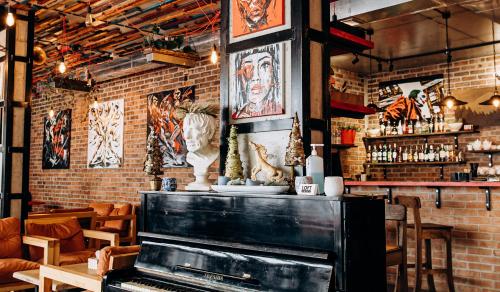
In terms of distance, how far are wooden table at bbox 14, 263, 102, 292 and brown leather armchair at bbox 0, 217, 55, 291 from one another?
715 millimetres

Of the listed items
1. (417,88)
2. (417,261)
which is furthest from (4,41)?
(417,88)

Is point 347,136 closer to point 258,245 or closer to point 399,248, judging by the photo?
point 399,248

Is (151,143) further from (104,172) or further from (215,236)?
(104,172)

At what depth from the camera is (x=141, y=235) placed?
3504mm

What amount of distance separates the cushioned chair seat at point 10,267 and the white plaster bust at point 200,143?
2582 mm

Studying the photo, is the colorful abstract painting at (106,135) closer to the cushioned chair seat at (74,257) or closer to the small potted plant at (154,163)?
the cushioned chair seat at (74,257)

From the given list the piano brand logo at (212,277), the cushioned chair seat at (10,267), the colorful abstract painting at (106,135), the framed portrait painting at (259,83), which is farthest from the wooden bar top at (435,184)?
the colorful abstract painting at (106,135)

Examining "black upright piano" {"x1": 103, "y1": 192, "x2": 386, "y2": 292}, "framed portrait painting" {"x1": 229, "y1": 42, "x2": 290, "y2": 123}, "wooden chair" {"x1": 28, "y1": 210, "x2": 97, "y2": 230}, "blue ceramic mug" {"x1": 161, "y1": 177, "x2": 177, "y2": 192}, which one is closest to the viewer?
"black upright piano" {"x1": 103, "y1": 192, "x2": 386, "y2": 292}

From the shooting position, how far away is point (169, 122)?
26.5 ft

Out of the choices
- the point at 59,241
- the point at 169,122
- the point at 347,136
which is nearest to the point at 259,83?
the point at 59,241

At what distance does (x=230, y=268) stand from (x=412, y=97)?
7722 millimetres

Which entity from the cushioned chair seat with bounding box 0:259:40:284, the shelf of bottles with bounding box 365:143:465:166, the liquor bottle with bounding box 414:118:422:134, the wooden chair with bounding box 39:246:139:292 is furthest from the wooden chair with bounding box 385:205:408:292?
the liquor bottle with bounding box 414:118:422:134

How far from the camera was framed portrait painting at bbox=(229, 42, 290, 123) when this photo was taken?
325 centimetres

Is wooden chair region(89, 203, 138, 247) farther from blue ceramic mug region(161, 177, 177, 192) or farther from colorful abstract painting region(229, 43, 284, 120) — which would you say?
colorful abstract painting region(229, 43, 284, 120)
